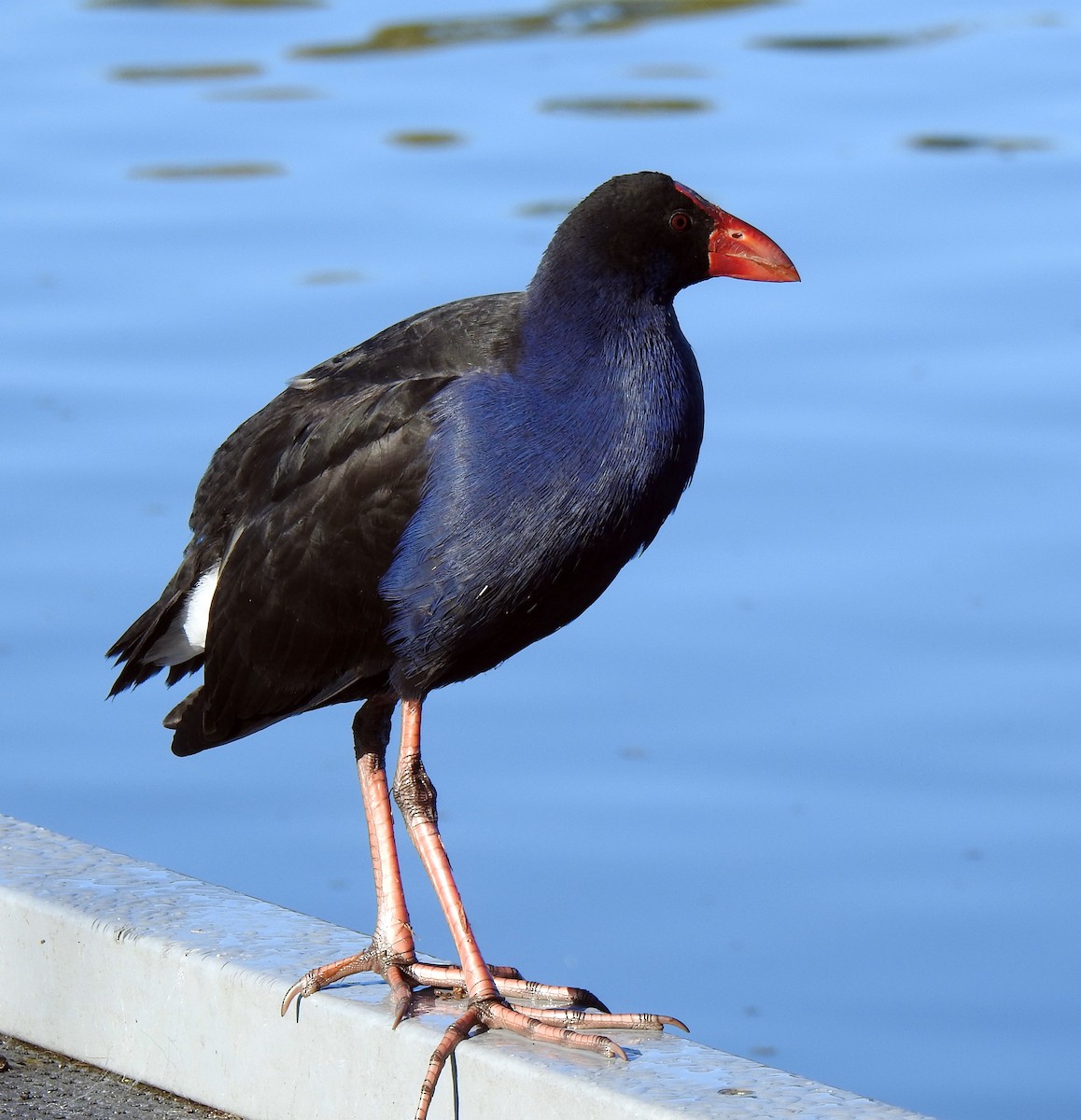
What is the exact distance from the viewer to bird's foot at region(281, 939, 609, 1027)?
380 cm

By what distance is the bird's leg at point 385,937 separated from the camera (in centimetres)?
374

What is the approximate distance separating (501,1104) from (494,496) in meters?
0.96

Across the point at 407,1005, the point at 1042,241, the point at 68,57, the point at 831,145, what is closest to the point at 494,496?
the point at 407,1005

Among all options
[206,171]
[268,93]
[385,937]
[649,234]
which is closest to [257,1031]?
[385,937]

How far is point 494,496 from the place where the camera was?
384cm

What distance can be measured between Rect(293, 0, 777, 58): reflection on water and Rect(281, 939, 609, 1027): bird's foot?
35.4 ft

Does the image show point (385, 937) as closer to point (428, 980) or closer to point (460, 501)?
point (428, 980)

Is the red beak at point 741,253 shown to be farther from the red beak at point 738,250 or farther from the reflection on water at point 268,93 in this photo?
the reflection on water at point 268,93

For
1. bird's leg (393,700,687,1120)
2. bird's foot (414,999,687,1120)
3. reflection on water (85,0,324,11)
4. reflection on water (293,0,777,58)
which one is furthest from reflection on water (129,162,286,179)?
bird's foot (414,999,687,1120)

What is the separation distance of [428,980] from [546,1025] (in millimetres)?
292

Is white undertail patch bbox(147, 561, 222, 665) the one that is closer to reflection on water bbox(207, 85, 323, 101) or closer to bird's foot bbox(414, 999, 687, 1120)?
bird's foot bbox(414, 999, 687, 1120)

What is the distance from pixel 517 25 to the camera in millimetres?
14938

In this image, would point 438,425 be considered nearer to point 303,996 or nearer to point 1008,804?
point 303,996

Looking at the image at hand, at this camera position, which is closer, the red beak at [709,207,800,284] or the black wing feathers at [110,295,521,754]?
the black wing feathers at [110,295,521,754]
